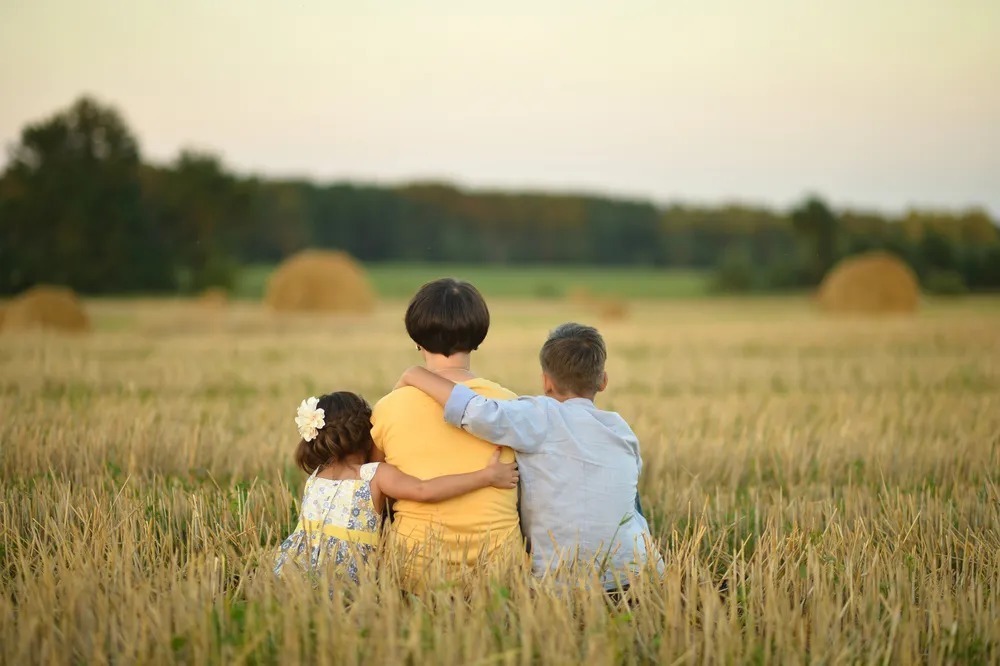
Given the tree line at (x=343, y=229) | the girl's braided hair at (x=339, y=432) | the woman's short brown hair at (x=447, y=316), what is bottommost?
the girl's braided hair at (x=339, y=432)

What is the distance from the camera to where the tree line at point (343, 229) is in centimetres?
3612

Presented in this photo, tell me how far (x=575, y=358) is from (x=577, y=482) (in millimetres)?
506

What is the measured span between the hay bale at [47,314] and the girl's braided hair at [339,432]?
54.5 ft

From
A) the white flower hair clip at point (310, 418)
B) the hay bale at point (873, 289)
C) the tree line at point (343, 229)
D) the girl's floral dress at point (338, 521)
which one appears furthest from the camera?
the tree line at point (343, 229)

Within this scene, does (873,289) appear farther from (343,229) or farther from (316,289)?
(343,229)

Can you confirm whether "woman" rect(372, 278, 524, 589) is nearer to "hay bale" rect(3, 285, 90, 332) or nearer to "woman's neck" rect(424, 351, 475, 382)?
"woman's neck" rect(424, 351, 475, 382)

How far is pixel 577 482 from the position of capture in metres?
3.67

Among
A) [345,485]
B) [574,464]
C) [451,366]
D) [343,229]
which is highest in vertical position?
[343,229]

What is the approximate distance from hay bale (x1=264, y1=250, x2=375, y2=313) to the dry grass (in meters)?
13.8

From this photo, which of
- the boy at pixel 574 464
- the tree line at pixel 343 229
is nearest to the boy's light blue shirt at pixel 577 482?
the boy at pixel 574 464

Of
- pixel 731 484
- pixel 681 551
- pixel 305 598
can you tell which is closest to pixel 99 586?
pixel 305 598

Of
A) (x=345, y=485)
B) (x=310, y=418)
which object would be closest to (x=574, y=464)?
(x=345, y=485)

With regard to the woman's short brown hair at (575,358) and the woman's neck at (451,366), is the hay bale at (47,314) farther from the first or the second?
the woman's short brown hair at (575,358)

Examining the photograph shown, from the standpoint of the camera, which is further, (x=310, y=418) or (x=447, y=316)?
(x=310, y=418)
